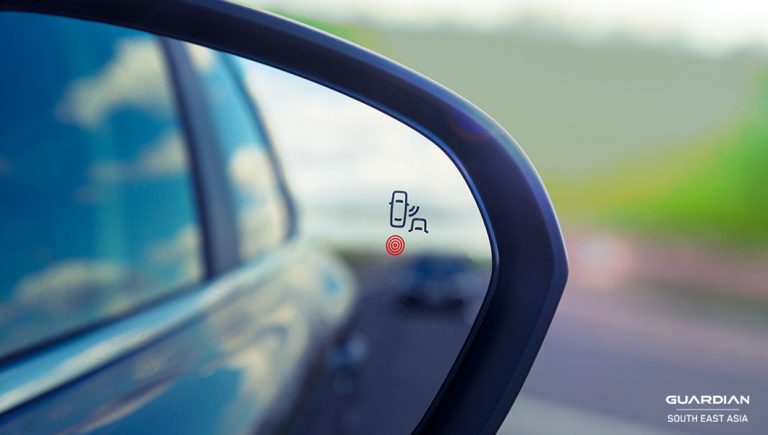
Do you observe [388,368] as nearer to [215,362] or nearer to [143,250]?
[215,362]

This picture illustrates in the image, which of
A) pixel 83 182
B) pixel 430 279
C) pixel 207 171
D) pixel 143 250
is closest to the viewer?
pixel 83 182

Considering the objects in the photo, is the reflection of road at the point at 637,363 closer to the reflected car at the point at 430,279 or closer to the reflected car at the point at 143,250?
the reflected car at the point at 430,279

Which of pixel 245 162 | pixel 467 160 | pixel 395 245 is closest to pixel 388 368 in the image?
pixel 395 245

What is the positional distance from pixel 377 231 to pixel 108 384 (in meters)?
0.92

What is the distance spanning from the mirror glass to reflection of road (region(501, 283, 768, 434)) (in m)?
1.68

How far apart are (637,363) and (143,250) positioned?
11.5 ft

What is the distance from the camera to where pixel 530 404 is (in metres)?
4.15

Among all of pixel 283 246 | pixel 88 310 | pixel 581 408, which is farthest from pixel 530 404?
A: pixel 88 310

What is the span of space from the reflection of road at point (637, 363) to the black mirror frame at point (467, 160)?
237 cm

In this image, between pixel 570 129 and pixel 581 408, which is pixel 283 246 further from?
pixel 581 408

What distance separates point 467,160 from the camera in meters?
1.52

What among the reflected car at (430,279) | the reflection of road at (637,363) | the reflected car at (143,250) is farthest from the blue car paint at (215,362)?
the reflection of road at (637,363)

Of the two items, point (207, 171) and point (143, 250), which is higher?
point (207, 171)

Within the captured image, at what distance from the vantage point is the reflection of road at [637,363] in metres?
3.92
